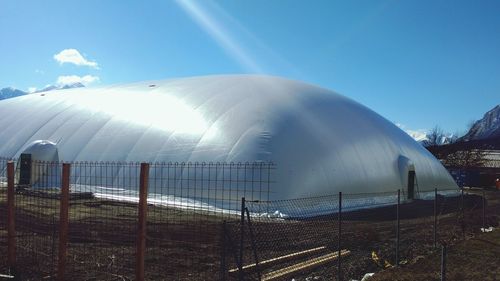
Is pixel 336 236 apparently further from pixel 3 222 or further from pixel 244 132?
pixel 3 222

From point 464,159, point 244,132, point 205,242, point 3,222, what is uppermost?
point 244,132

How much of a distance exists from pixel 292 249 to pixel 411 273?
3.33 meters

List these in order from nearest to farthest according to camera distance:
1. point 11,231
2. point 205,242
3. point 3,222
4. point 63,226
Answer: point 63,226, point 11,231, point 205,242, point 3,222

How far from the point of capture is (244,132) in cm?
2314

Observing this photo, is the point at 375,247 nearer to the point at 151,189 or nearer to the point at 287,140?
the point at 287,140

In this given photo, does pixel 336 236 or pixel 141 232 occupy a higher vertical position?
pixel 141 232

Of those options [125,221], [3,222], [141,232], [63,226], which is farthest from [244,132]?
[141,232]

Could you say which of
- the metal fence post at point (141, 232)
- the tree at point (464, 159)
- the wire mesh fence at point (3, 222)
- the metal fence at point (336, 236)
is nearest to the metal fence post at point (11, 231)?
the wire mesh fence at point (3, 222)

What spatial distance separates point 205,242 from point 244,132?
32.5ft

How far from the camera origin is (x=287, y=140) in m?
23.0

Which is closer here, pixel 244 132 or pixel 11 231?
pixel 11 231

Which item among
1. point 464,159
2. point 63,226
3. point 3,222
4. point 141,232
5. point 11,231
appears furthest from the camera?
point 464,159

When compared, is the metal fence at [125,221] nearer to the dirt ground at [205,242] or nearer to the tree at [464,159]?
the dirt ground at [205,242]

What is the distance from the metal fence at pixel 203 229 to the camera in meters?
9.44
